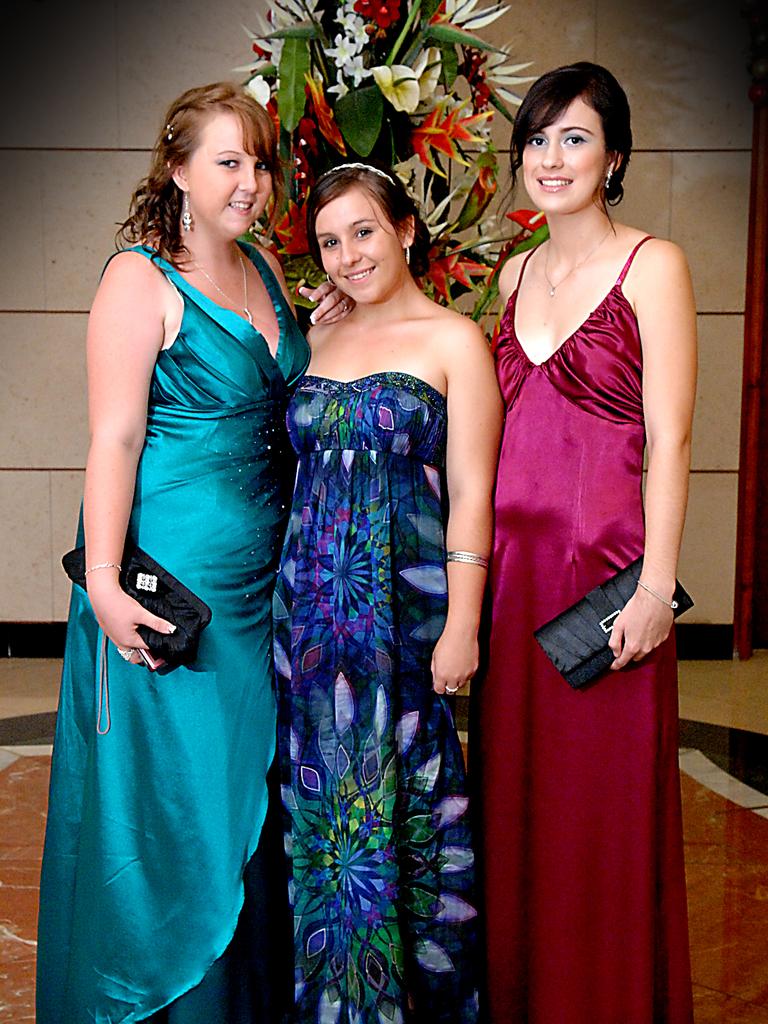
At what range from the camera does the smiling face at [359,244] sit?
6.64ft

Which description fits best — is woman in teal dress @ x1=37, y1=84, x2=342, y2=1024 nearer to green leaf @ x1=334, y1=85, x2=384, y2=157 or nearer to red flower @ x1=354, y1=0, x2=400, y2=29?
green leaf @ x1=334, y1=85, x2=384, y2=157

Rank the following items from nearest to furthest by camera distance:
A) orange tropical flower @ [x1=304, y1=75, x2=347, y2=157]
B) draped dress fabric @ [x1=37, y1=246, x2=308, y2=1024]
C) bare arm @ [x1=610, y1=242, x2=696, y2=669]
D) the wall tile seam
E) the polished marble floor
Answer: bare arm @ [x1=610, y1=242, x2=696, y2=669] < draped dress fabric @ [x1=37, y1=246, x2=308, y2=1024] < orange tropical flower @ [x1=304, y1=75, x2=347, y2=157] < the polished marble floor < the wall tile seam

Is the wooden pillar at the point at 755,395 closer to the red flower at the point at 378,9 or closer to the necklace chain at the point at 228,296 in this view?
the red flower at the point at 378,9

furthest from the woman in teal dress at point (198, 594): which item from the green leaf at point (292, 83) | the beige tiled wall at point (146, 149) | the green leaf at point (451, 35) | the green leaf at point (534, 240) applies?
the beige tiled wall at point (146, 149)

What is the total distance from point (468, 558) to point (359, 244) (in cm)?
56

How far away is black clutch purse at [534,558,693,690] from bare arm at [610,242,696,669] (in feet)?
0.06

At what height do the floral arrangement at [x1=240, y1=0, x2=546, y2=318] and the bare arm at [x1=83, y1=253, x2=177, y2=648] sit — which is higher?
the floral arrangement at [x1=240, y1=0, x2=546, y2=318]

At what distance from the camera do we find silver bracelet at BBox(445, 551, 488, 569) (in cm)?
201

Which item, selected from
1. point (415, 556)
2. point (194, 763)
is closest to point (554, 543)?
point (415, 556)

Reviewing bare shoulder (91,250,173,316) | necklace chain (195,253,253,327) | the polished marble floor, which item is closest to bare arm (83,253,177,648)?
bare shoulder (91,250,173,316)

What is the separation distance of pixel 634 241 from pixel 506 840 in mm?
1040

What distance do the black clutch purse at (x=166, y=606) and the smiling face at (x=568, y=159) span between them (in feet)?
2.81

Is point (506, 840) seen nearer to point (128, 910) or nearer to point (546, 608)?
point (546, 608)

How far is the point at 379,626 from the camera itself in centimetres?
203
